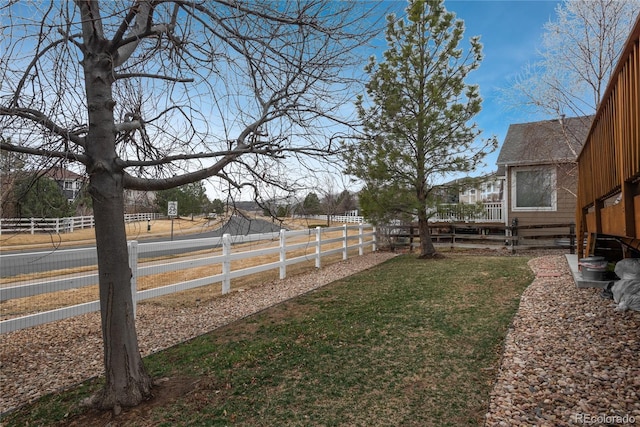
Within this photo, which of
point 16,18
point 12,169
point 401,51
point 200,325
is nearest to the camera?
point 16,18

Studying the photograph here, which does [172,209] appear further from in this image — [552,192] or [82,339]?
[552,192]

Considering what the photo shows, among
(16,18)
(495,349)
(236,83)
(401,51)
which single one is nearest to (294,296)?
(495,349)

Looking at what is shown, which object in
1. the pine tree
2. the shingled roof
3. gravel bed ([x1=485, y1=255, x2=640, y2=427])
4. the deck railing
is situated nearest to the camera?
the deck railing

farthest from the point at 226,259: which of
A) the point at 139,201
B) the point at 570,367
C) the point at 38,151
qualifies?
the point at 570,367

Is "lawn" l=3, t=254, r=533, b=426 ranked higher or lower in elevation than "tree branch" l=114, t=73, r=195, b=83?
lower

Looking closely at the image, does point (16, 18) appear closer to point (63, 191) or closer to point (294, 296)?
point (63, 191)

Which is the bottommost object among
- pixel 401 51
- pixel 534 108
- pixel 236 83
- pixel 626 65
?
pixel 626 65

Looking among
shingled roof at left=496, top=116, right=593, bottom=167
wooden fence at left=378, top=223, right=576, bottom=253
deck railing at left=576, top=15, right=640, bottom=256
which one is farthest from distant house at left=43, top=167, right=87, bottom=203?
shingled roof at left=496, top=116, right=593, bottom=167

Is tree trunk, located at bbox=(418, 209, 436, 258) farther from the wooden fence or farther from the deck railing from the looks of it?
the deck railing

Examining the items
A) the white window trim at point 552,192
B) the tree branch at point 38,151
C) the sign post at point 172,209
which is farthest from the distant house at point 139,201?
the white window trim at point 552,192

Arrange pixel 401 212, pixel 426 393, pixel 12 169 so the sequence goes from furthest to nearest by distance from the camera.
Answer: pixel 401 212, pixel 426 393, pixel 12 169

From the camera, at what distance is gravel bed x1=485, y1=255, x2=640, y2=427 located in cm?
244

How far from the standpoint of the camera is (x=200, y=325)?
16.8 feet

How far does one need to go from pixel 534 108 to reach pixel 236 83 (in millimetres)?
12689
